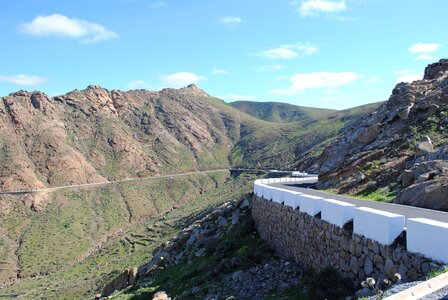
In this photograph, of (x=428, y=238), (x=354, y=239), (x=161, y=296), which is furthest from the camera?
(x=161, y=296)

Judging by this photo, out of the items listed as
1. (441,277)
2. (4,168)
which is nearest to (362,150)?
(441,277)

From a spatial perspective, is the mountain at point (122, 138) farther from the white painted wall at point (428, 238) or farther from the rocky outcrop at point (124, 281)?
the white painted wall at point (428, 238)

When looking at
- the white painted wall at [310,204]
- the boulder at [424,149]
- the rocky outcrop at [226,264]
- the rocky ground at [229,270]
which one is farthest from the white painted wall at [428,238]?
the boulder at [424,149]

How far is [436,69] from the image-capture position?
34.9 metres

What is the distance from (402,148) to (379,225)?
16187 mm

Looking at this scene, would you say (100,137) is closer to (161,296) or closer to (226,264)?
(226,264)

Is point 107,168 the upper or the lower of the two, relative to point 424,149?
lower

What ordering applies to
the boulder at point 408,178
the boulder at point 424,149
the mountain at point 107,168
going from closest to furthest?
the boulder at point 408,178 < the boulder at point 424,149 < the mountain at point 107,168

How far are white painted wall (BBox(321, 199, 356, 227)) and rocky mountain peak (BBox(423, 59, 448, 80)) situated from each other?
2699 centimetres

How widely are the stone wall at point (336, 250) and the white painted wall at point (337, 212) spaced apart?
0.48ft

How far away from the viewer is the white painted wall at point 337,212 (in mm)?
9797

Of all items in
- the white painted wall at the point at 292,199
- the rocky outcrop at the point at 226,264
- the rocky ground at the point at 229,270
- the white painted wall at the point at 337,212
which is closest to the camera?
the white painted wall at the point at 337,212

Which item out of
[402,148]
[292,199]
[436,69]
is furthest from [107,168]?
[292,199]

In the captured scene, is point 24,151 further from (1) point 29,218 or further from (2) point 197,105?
(2) point 197,105
